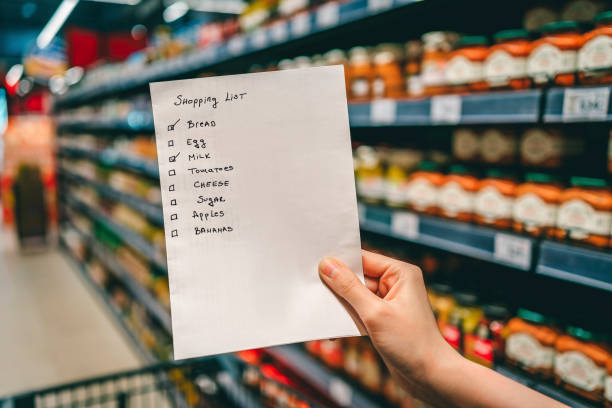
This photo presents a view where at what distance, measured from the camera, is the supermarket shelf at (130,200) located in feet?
10.7

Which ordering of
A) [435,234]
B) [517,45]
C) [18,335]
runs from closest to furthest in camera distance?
[517,45] → [435,234] → [18,335]

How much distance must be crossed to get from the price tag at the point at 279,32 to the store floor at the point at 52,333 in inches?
Answer: 105

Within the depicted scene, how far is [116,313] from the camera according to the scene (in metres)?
4.25

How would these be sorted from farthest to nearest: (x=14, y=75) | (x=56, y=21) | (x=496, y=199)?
(x=14, y=75) → (x=56, y=21) → (x=496, y=199)

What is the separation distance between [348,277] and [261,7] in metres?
1.85

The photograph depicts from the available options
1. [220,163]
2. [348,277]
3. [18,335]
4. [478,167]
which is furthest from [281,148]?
[18,335]

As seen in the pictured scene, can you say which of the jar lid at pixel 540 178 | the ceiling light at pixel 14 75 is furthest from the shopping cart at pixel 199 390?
the ceiling light at pixel 14 75

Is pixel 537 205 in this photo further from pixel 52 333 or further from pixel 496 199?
pixel 52 333

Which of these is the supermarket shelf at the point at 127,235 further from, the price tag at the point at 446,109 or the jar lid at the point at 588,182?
the jar lid at the point at 588,182

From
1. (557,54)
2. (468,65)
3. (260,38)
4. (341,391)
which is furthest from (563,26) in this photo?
(341,391)

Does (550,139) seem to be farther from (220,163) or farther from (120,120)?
(120,120)

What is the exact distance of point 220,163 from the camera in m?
0.73

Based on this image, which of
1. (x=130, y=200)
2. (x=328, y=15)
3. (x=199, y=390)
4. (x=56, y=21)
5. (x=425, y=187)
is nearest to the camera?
(x=425, y=187)

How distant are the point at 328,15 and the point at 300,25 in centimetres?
18
